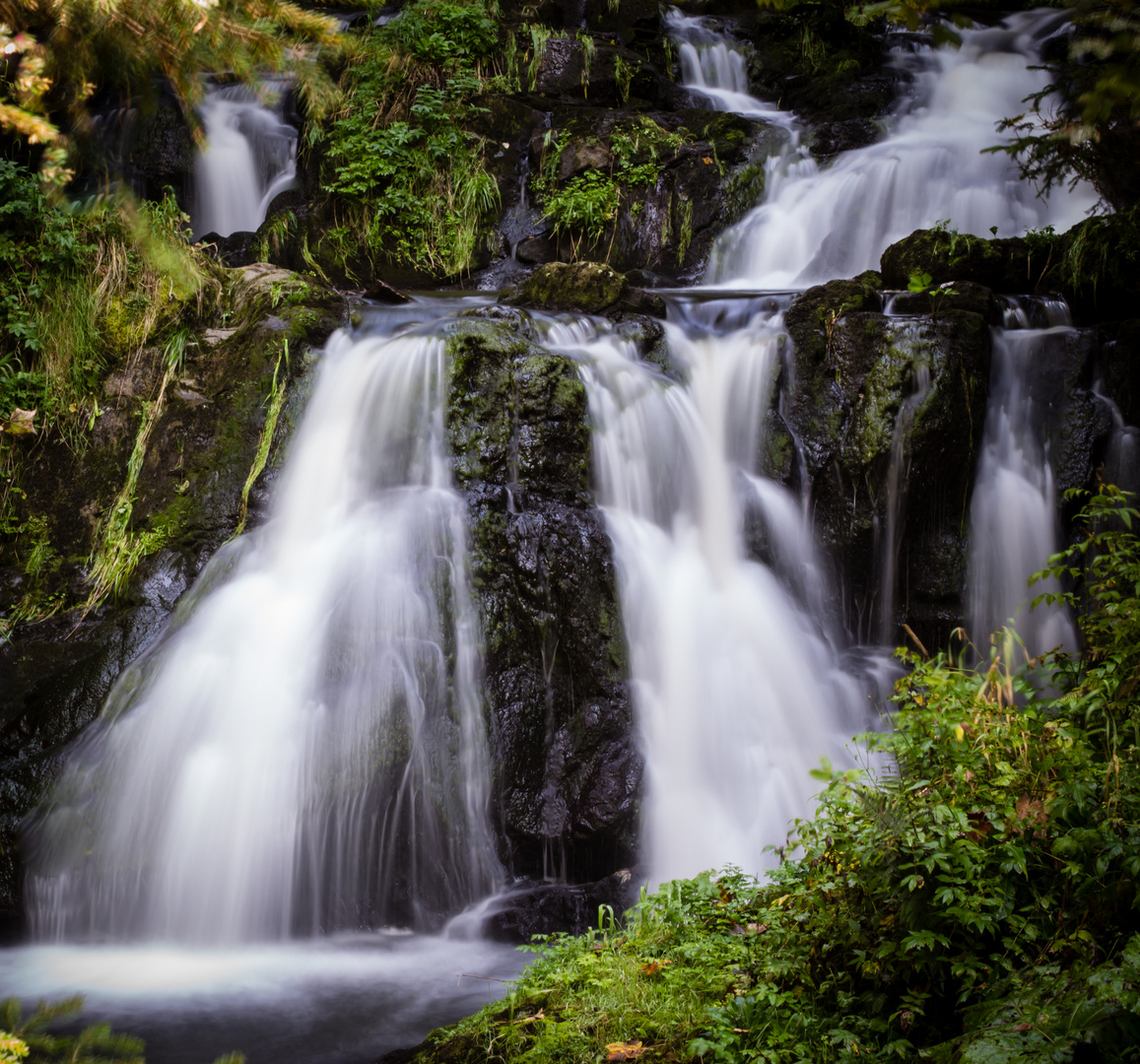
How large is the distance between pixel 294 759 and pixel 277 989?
→ 47.0 inches

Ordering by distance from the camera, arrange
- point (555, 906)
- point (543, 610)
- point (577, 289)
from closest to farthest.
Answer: point (555, 906) → point (543, 610) → point (577, 289)

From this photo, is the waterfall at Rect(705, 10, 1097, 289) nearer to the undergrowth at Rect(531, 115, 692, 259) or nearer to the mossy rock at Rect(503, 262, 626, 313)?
the undergrowth at Rect(531, 115, 692, 259)

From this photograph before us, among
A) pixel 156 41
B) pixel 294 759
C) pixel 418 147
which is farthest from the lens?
pixel 418 147

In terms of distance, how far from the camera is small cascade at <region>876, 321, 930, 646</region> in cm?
595

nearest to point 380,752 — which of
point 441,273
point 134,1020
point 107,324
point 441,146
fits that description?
point 134,1020

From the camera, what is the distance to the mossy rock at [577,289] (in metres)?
7.20

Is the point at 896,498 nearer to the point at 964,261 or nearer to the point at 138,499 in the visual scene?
the point at 964,261

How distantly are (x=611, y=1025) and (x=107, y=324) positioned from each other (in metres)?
6.04

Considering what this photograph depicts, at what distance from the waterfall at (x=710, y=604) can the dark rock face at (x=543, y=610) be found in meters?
0.20

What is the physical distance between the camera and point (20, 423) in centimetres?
555

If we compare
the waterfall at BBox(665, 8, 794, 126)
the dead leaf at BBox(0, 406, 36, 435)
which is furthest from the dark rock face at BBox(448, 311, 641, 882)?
the waterfall at BBox(665, 8, 794, 126)

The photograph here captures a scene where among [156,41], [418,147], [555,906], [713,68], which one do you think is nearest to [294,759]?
[555,906]

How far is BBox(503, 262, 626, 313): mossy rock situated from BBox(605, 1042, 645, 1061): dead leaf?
232 inches

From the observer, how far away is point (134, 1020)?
3312 millimetres
